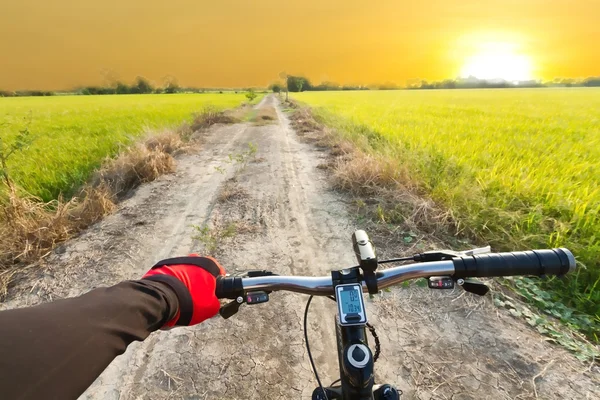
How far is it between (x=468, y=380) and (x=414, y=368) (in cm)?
32

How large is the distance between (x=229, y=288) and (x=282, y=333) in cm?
138

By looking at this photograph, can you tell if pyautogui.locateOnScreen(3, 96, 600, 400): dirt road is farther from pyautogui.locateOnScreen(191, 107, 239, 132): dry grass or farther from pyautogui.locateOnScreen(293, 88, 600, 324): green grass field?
pyautogui.locateOnScreen(191, 107, 239, 132): dry grass

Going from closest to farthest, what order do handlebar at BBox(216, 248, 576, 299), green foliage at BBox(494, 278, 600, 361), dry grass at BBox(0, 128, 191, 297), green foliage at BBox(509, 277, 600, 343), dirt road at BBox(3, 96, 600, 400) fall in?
handlebar at BBox(216, 248, 576, 299) → dirt road at BBox(3, 96, 600, 400) → green foliage at BBox(494, 278, 600, 361) → green foliage at BBox(509, 277, 600, 343) → dry grass at BBox(0, 128, 191, 297)

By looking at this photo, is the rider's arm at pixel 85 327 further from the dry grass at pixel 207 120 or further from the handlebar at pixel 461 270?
the dry grass at pixel 207 120

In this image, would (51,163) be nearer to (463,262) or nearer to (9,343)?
(9,343)

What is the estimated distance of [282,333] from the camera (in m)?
2.28

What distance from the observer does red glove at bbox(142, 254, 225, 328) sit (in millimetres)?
1095

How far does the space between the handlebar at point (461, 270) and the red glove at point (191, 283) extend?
0.09 meters

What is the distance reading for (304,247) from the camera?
3.37 metres

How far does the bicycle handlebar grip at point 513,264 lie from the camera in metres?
1.06

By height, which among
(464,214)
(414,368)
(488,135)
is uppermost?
(488,135)

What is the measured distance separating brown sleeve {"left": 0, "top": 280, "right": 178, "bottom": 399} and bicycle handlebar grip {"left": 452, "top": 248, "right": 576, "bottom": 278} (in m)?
1.08

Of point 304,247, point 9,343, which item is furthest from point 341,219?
point 9,343

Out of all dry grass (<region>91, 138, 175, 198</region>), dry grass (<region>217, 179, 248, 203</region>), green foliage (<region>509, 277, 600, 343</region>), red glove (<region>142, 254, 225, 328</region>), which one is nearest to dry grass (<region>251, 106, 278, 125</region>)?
dry grass (<region>91, 138, 175, 198</region>)
